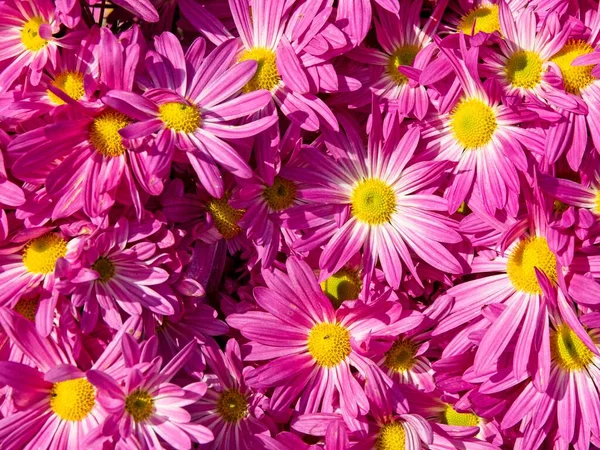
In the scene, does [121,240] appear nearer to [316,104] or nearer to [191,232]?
[191,232]

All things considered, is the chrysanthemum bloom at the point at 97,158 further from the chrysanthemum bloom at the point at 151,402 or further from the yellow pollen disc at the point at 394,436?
the yellow pollen disc at the point at 394,436

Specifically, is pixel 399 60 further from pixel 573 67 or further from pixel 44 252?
pixel 44 252

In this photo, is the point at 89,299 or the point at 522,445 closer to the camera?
the point at 89,299

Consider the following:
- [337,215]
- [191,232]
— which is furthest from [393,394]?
[191,232]

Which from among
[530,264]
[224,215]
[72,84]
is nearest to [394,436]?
[530,264]

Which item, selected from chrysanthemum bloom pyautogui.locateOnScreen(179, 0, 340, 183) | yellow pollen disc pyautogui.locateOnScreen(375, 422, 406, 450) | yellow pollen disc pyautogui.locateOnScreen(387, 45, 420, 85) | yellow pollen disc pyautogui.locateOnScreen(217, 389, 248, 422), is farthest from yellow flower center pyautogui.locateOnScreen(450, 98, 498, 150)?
yellow pollen disc pyautogui.locateOnScreen(217, 389, 248, 422)

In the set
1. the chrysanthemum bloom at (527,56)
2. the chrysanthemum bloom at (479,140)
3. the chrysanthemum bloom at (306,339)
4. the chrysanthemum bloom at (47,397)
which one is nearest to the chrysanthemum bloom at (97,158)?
the chrysanthemum bloom at (47,397)

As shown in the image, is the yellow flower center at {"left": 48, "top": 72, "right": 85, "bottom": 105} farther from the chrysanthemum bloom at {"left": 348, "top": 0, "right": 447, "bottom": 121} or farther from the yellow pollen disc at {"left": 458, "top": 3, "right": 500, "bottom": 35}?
the yellow pollen disc at {"left": 458, "top": 3, "right": 500, "bottom": 35}
